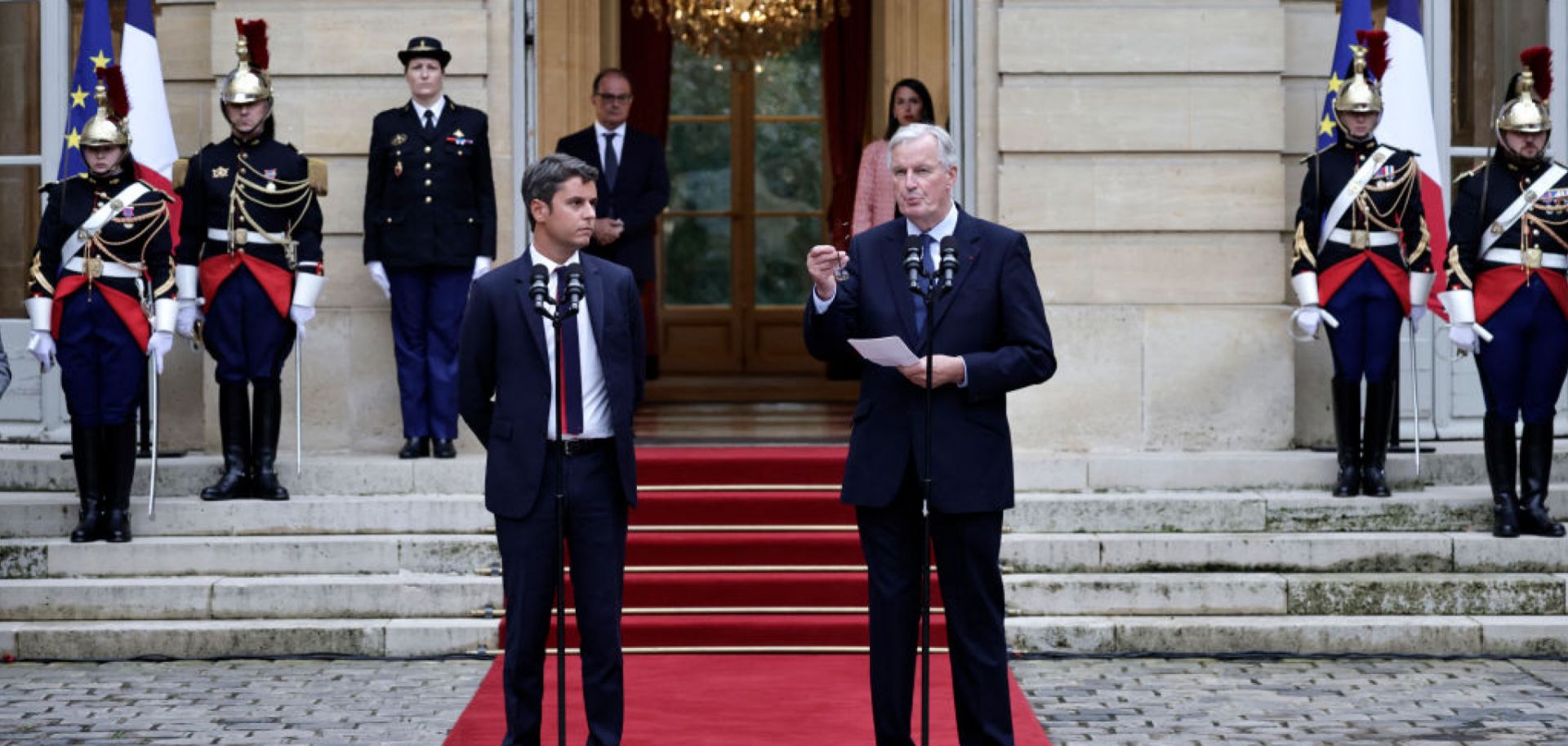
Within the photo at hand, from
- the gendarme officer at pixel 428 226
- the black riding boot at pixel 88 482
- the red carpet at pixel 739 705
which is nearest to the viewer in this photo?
the red carpet at pixel 739 705

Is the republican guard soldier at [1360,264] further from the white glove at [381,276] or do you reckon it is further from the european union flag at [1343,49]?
the white glove at [381,276]

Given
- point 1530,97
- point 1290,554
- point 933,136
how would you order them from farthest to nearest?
point 1530,97
point 1290,554
point 933,136

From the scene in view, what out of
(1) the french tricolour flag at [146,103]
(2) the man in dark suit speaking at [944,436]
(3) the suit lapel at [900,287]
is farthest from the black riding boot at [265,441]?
(3) the suit lapel at [900,287]

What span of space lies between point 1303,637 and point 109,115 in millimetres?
5358

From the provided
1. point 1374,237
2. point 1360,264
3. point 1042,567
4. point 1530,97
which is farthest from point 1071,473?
point 1530,97

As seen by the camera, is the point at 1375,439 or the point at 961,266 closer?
the point at 961,266

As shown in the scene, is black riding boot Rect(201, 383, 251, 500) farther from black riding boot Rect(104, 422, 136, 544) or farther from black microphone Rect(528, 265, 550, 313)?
black microphone Rect(528, 265, 550, 313)

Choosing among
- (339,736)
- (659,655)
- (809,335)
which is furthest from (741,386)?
(809,335)

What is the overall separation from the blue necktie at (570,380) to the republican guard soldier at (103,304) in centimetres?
349

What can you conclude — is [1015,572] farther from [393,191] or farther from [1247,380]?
[393,191]

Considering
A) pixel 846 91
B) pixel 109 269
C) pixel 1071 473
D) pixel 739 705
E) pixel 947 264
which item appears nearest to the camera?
pixel 947 264

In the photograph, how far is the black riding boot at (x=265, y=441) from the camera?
9734 millimetres

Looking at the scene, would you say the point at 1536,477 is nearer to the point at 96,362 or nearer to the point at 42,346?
the point at 96,362

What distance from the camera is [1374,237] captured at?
9.80m
